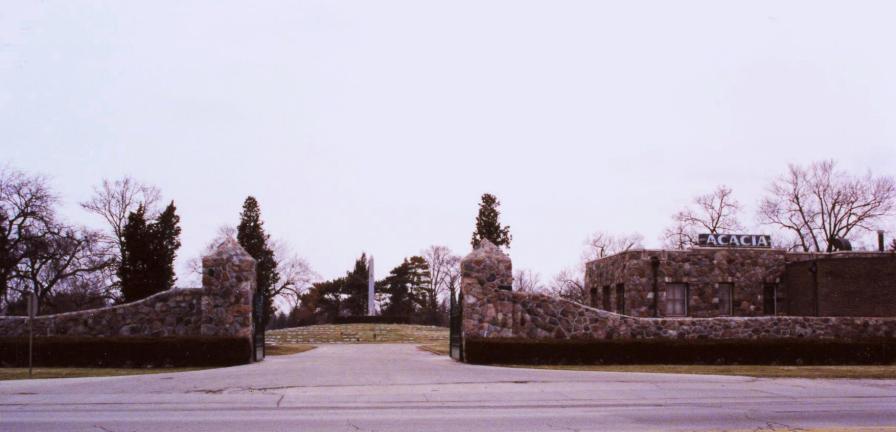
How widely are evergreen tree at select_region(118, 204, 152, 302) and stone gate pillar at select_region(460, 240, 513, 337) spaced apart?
2291cm

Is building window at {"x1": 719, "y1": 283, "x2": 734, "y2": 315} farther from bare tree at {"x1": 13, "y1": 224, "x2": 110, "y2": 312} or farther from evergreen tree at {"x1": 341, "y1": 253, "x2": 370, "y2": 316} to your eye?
evergreen tree at {"x1": 341, "y1": 253, "x2": 370, "y2": 316}

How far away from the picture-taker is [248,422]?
11.9 m

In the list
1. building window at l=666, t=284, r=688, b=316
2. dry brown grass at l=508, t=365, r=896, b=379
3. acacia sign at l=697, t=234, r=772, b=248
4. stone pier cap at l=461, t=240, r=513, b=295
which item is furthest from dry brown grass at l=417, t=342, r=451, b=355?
acacia sign at l=697, t=234, r=772, b=248

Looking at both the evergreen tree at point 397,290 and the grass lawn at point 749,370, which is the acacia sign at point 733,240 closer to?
the grass lawn at point 749,370

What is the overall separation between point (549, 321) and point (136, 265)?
25.2 metres

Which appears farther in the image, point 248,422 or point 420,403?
point 420,403

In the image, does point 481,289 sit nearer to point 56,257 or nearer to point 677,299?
point 677,299

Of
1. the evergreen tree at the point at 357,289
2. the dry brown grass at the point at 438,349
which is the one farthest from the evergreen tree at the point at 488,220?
the evergreen tree at the point at 357,289

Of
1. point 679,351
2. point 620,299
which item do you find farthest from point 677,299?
point 679,351

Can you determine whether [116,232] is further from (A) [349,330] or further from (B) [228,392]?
(B) [228,392]

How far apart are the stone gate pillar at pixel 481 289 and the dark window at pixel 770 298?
13.7 m

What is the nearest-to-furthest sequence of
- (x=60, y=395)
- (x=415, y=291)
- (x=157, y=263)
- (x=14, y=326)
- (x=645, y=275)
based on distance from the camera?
(x=60, y=395) → (x=14, y=326) → (x=645, y=275) → (x=157, y=263) → (x=415, y=291)

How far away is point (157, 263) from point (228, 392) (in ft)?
92.6

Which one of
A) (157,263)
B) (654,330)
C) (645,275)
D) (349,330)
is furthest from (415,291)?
(654,330)
